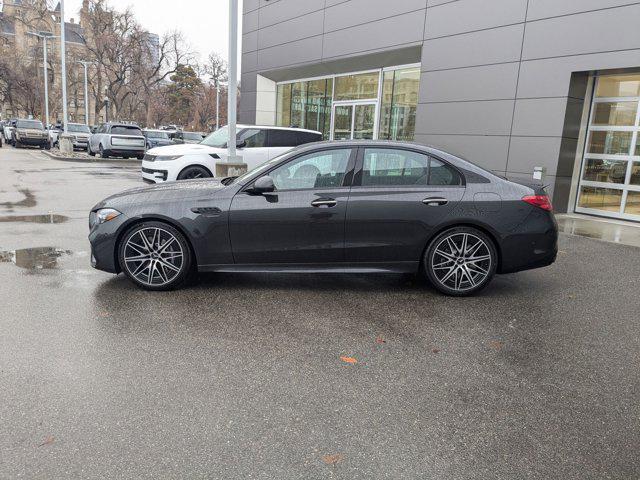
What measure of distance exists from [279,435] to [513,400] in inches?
62.2

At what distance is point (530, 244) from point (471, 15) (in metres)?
10.3

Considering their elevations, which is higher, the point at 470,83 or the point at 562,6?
the point at 562,6

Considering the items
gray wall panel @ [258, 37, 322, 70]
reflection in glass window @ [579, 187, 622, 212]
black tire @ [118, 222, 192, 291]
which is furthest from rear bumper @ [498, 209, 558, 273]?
gray wall panel @ [258, 37, 322, 70]

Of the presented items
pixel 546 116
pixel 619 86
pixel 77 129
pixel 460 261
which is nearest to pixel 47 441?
pixel 460 261

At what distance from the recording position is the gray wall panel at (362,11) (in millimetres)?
15836

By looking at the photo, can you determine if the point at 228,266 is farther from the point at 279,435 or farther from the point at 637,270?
the point at 637,270

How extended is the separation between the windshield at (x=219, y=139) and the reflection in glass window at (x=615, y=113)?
881 cm

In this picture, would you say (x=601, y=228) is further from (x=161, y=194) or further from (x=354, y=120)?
(x=354, y=120)

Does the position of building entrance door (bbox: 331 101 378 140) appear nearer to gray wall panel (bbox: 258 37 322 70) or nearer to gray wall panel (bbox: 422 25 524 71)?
gray wall panel (bbox: 258 37 322 70)

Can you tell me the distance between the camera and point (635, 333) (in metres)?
4.77

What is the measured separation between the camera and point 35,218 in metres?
9.32

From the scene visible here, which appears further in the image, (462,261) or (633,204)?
(633,204)

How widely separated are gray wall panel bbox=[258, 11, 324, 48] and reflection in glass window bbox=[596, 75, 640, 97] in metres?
10.9

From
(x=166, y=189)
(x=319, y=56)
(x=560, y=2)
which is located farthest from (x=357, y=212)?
(x=319, y=56)
